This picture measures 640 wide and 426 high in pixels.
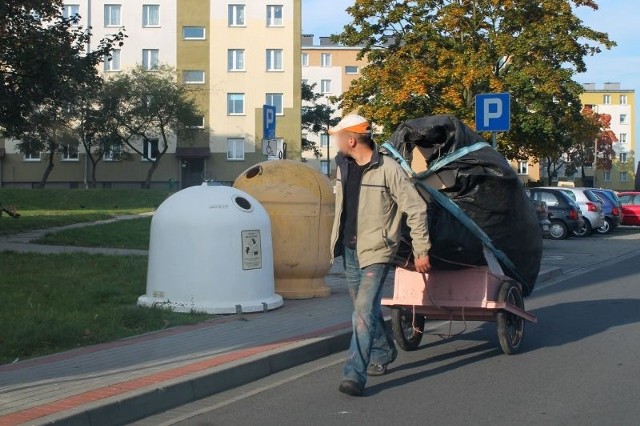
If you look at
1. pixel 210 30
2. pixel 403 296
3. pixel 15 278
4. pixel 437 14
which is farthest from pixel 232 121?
pixel 403 296

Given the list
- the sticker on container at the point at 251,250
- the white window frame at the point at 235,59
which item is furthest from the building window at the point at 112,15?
the sticker on container at the point at 251,250

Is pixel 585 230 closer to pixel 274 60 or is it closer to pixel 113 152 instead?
pixel 274 60

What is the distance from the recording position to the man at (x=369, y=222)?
6.68 metres

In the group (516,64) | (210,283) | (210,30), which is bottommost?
(210,283)

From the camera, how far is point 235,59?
5906cm

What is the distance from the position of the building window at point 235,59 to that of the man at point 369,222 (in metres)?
53.2

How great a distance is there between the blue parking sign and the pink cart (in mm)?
6846

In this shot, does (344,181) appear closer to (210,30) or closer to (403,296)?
(403,296)

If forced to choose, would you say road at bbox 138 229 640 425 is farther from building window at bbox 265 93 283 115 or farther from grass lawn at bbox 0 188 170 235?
building window at bbox 265 93 283 115

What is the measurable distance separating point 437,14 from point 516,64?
11.7 ft

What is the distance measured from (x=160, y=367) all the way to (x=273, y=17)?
177 feet

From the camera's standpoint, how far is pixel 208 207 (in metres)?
9.83

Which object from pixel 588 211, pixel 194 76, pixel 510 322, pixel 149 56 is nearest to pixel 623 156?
pixel 194 76

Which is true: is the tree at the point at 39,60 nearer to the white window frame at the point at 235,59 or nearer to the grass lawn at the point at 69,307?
the grass lawn at the point at 69,307
